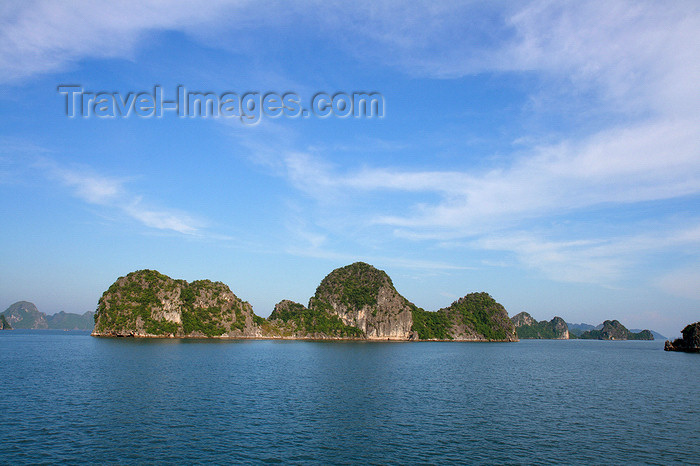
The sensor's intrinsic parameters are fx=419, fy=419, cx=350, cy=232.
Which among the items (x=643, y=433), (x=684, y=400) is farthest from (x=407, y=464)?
(x=684, y=400)

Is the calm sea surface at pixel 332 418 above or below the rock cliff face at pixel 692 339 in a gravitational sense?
above

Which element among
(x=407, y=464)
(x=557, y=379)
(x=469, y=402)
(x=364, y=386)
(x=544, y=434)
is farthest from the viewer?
(x=557, y=379)

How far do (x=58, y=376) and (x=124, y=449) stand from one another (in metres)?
47.0

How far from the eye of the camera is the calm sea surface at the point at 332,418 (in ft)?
111

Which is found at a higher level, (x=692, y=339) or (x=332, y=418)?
(x=332, y=418)

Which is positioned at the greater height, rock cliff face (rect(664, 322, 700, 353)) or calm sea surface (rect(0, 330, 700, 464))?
calm sea surface (rect(0, 330, 700, 464))

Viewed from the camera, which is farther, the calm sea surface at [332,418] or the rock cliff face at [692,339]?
the rock cliff face at [692,339]

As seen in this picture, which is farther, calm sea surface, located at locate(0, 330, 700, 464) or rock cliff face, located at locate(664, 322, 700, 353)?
rock cliff face, located at locate(664, 322, 700, 353)

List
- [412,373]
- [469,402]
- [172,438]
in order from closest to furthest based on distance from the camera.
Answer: [172,438] → [469,402] → [412,373]

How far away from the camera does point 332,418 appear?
46125mm

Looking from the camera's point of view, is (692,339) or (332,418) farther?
(692,339)

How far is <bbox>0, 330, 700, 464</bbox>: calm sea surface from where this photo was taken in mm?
33969

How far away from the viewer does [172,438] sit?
3697 cm

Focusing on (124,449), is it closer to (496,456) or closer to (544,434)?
(496,456)
